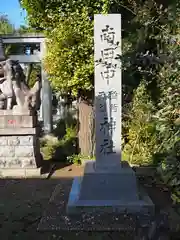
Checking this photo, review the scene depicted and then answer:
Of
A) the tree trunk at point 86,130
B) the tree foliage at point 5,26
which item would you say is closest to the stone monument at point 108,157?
the tree trunk at point 86,130

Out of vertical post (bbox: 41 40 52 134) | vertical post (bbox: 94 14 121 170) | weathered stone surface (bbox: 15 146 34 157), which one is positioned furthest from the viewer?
vertical post (bbox: 41 40 52 134)

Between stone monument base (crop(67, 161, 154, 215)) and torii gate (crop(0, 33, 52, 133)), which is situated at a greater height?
torii gate (crop(0, 33, 52, 133))

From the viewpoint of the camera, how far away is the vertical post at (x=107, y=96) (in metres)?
4.41

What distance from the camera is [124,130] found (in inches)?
311

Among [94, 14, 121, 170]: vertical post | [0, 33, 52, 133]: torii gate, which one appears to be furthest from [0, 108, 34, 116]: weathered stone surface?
[0, 33, 52, 133]: torii gate

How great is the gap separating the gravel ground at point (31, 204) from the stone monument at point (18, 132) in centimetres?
48

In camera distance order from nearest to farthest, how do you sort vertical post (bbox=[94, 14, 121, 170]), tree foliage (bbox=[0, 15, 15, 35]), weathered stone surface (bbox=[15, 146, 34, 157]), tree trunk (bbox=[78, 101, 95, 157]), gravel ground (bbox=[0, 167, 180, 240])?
1. gravel ground (bbox=[0, 167, 180, 240])
2. vertical post (bbox=[94, 14, 121, 170])
3. weathered stone surface (bbox=[15, 146, 34, 157])
4. tree trunk (bbox=[78, 101, 95, 157])
5. tree foliage (bbox=[0, 15, 15, 35])

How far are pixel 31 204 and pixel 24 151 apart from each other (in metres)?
2.09

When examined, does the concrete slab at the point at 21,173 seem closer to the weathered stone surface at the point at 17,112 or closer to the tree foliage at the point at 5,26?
the weathered stone surface at the point at 17,112

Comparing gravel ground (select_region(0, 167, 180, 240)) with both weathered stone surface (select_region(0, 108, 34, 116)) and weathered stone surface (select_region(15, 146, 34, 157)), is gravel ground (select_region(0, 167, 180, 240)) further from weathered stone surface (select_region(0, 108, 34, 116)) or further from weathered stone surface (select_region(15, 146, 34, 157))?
weathered stone surface (select_region(0, 108, 34, 116))

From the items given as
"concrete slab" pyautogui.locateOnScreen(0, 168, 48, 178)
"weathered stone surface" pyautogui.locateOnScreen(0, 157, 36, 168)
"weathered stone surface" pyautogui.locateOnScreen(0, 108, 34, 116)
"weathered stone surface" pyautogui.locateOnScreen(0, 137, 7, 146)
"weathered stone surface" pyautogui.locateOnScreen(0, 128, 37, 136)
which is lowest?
"concrete slab" pyautogui.locateOnScreen(0, 168, 48, 178)

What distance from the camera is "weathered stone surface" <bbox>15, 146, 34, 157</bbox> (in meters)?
6.82

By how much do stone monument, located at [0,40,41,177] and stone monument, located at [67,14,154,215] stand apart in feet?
8.04

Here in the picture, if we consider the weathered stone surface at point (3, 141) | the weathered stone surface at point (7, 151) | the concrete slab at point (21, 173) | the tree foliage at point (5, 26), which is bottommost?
the concrete slab at point (21, 173)
